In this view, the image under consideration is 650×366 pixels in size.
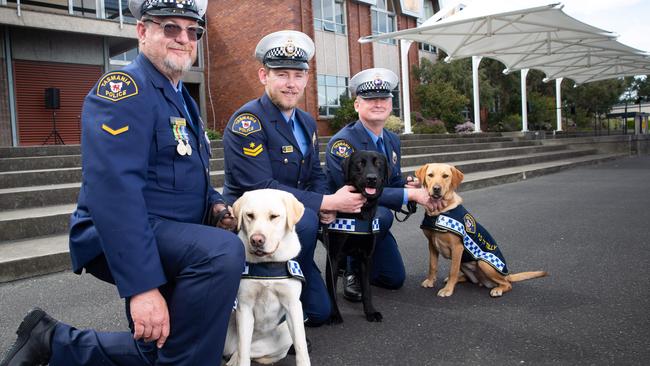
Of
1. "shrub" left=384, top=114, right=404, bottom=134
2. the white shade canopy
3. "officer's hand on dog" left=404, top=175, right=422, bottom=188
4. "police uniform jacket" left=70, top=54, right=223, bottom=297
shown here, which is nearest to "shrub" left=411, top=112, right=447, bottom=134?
"shrub" left=384, top=114, right=404, bottom=134

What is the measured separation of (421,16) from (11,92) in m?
21.1

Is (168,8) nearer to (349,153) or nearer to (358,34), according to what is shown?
(349,153)

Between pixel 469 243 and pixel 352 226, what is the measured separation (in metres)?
1.11

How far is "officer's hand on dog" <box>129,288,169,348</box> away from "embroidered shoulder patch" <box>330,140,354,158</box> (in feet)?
6.87

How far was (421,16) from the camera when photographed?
2773 centimetres

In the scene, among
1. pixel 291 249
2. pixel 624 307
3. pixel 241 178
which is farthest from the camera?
pixel 624 307

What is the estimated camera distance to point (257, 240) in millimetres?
2346

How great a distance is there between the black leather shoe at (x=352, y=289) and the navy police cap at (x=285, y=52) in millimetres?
1745

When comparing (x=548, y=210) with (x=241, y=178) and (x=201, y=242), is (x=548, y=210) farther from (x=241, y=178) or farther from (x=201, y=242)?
(x=201, y=242)

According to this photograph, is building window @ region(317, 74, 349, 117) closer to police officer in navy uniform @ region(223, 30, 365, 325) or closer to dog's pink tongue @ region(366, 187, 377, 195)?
police officer in navy uniform @ region(223, 30, 365, 325)

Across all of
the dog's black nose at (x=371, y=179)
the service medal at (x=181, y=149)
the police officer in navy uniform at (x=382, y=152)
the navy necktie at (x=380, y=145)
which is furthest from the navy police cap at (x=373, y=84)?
the service medal at (x=181, y=149)

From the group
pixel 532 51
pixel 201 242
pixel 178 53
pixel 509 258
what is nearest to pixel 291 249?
pixel 201 242

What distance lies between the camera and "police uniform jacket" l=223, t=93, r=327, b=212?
314cm

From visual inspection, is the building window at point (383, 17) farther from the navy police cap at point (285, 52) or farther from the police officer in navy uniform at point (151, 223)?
the police officer in navy uniform at point (151, 223)
